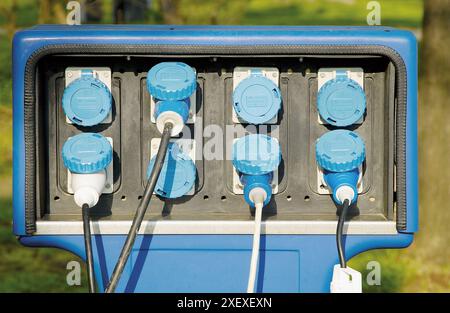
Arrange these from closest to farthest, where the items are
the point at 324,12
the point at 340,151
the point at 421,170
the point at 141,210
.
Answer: the point at 141,210, the point at 340,151, the point at 421,170, the point at 324,12

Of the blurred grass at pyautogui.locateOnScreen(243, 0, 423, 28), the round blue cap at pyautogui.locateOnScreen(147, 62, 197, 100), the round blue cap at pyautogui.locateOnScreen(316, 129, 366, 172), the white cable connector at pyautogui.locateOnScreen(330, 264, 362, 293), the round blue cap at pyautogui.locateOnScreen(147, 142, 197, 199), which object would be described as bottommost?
the white cable connector at pyautogui.locateOnScreen(330, 264, 362, 293)

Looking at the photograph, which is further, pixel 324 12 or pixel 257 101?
pixel 324 12

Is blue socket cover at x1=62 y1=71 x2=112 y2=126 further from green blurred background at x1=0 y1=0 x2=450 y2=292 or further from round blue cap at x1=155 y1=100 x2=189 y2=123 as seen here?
green blurred background at x1=0 y1=0 x2=450 y2=292

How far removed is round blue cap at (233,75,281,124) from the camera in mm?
1517

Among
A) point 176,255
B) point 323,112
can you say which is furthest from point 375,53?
point 176,255

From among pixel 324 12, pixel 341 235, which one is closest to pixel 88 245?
pixel 341 235

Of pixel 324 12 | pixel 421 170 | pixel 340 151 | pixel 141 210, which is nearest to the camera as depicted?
pixel 141 210

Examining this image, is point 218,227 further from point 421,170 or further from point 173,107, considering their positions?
point 421,170

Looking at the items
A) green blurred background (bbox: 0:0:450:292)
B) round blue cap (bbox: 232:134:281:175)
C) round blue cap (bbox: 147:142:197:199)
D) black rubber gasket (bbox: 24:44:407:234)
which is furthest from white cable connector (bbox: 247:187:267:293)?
green blurred background (bbox: 0:0:450:292)

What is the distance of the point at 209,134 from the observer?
1.59m

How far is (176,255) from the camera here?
1542mm

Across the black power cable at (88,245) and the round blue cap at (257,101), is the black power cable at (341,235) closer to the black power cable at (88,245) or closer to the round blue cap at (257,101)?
the round blue cap at (257,101)

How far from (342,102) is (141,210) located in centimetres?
46

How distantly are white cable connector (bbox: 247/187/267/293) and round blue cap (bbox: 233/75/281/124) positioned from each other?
0.47 ft
